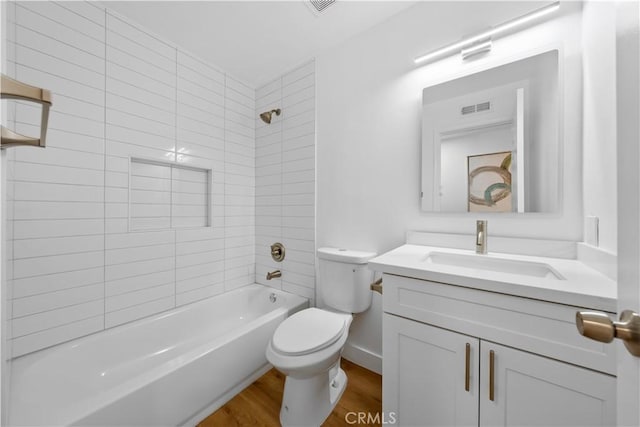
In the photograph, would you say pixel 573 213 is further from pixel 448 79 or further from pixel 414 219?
pixel 448 79

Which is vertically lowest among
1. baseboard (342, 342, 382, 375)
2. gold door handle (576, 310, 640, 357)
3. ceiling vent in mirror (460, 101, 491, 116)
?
baseboard (342, 342, 382, 375)

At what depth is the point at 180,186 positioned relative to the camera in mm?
1946

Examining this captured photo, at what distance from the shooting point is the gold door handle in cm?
33

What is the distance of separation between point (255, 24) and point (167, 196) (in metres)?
1.40

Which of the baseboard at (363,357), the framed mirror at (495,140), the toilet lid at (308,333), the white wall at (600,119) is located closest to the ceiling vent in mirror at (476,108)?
the framed mirror at (495,140)

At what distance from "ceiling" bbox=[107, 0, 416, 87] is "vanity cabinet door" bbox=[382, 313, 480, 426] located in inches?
71.4

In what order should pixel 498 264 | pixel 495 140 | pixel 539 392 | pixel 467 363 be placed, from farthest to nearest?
pixel 495 140 → pixel 498 264 → pixel 467 363 → pixel 539 392

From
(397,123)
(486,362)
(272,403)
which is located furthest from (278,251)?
(486,362)

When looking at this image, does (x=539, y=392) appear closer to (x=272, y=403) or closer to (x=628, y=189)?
(x=628, y=189)

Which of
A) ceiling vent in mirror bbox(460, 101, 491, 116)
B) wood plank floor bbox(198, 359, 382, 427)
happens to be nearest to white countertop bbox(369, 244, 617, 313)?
ceiling vent in mirror bbox(460, 101, 491, 116)

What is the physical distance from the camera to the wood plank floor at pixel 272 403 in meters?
1.28

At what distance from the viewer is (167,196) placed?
1869 millimetres

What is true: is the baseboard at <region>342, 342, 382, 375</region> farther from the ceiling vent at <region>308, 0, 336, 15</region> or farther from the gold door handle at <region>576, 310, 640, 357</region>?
the ceiling vent at <region>308, 0, 336, 15</region>

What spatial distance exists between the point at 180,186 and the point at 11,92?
158cm
